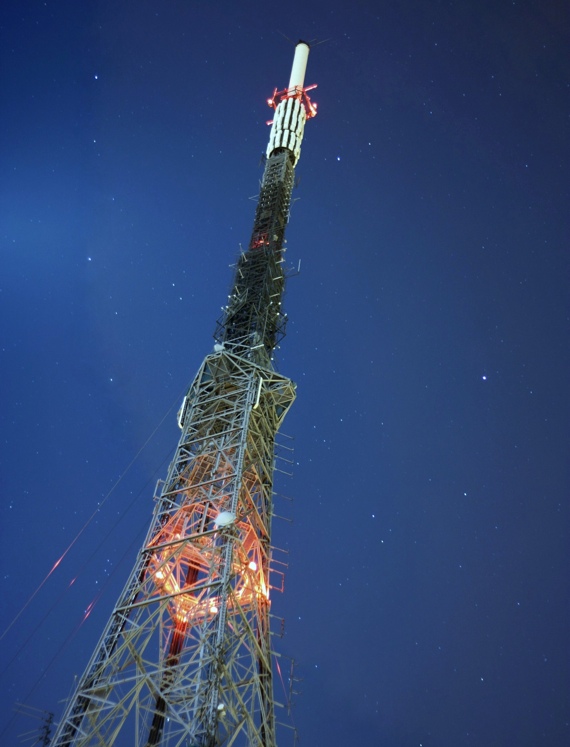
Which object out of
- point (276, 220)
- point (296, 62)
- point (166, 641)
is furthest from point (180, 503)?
Result: point (296, 62)

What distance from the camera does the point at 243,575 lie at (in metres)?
26.1

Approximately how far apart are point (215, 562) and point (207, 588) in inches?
42.2

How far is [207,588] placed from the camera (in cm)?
2381

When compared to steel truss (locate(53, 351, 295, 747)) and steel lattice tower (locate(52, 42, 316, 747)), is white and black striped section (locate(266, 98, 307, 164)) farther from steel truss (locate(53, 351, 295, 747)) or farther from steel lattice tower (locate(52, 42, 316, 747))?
steel truss (locate(53, 351, 295, 747))

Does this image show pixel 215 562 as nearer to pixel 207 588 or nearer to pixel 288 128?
pixel 207 588

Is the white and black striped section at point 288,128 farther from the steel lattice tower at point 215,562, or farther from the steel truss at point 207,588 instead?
the steel truss at point 207,588

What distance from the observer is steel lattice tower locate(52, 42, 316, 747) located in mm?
21484

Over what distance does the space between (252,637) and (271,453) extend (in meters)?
9.89

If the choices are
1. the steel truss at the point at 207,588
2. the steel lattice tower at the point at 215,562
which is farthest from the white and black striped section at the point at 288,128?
the steel truss at the point at 207,588

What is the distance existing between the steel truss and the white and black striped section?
18938 millimetres

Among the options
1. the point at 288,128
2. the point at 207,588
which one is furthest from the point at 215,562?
the point at 288,128

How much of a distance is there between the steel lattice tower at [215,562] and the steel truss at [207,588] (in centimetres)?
5

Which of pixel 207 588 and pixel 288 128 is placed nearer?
pixel 207 588

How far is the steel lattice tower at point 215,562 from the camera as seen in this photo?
70.5 ft
